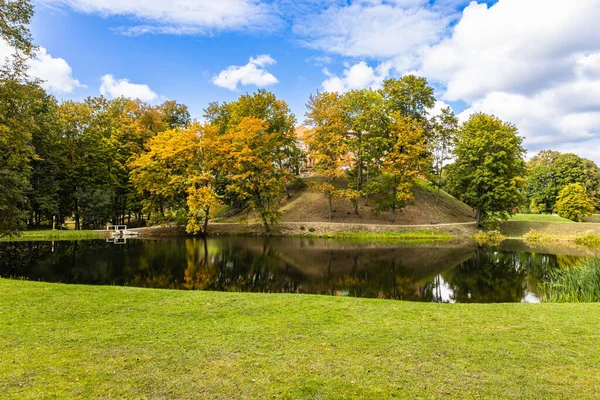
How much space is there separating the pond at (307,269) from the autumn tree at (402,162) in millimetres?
12462

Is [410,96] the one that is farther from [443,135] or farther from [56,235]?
[56,235]

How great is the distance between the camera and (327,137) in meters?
37.8

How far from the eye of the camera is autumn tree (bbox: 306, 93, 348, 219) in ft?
123

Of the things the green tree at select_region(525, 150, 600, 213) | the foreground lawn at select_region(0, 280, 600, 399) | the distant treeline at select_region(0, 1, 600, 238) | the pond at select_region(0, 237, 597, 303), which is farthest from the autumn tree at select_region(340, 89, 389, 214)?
the foreground lawn at select_region(0, 280, 600, 399)

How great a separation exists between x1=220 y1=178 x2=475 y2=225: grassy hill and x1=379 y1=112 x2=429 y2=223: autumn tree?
214cm

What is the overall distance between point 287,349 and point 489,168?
37494 millimetres

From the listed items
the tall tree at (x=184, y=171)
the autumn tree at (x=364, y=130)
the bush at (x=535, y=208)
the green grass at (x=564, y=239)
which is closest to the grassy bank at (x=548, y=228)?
the green grass at (x=564, y=239)

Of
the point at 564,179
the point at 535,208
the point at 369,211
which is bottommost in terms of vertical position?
the point at 369,211

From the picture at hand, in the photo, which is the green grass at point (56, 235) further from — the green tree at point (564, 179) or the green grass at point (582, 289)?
the green tree at point (564, 179)

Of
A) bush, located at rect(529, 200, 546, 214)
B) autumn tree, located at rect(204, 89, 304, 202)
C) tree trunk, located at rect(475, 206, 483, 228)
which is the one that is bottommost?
tree trunk, located at rect(475, 206, 483, 228)

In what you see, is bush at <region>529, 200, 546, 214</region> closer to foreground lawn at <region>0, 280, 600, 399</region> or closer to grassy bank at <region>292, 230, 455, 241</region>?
→ grassy bank at <region>292, 230, 455, 241</region>

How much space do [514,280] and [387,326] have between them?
1117 centimetres

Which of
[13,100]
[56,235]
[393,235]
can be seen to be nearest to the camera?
[13,100]

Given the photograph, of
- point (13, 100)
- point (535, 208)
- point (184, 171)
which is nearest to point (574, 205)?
point (535, 208)
